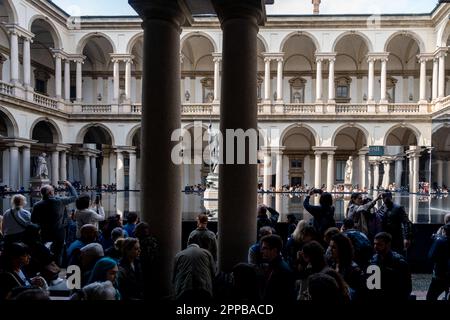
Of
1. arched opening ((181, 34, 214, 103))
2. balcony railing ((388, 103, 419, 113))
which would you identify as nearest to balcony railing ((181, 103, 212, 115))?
arched opening ((181, 34, 214, 103))

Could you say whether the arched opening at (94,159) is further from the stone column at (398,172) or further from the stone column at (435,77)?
the stone column at (435,77)

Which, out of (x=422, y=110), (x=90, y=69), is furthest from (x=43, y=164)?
(x=422, y=110)

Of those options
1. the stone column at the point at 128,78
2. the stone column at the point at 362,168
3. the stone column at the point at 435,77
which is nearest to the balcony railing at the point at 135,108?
the stone column at the point at 128,78

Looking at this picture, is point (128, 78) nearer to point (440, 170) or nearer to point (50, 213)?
point (50, 213)

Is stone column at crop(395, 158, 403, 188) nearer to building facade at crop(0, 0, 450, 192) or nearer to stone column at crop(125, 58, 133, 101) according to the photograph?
building facade at crop(0, 0, 450, 192)

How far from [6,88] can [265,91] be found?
615 inches

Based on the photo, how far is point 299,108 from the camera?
26.2 metres

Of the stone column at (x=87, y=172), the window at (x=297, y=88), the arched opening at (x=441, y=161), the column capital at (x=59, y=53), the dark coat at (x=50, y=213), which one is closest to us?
the dark coat at (x=50, y=213)

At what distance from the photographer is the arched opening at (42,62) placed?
1035 inches

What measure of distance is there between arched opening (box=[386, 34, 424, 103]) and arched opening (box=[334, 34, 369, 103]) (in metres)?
1.81

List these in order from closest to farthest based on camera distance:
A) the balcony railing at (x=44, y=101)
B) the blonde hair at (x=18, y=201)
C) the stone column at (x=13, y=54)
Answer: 1. the blonde hair at (x=18, y=201)
2. the stone column at (x=13, y=54)
3. the balcony railing at (x=44, y=101)

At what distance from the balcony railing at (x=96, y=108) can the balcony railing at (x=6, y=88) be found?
248 inches

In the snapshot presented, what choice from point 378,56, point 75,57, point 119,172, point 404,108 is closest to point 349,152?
point 404,108
